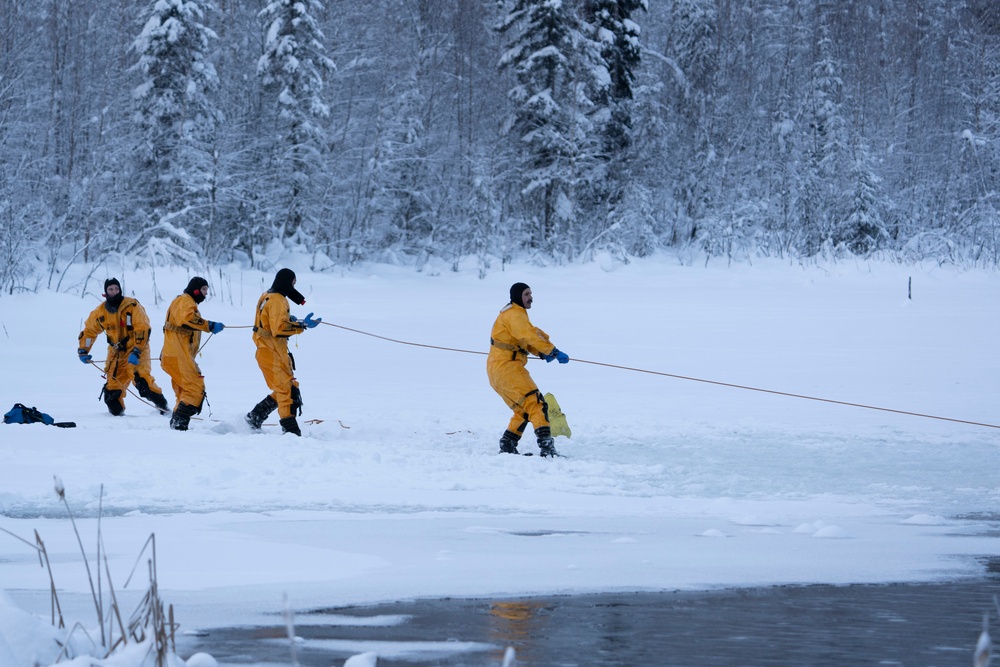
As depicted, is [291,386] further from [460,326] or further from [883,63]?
[883,63]

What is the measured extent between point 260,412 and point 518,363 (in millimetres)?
2615

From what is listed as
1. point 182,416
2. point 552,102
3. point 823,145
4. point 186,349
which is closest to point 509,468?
point 182,416

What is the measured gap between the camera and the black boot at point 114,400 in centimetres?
1196

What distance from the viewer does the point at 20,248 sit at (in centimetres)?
2088

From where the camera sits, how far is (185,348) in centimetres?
1089

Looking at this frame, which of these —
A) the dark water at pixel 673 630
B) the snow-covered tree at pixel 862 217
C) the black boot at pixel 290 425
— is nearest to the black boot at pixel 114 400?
the black boot at pixel 290 425

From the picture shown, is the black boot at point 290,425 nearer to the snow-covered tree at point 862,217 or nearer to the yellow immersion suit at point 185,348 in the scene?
the yellow immersion suit at point 185,348

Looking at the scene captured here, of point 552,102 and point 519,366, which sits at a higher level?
point 552,102

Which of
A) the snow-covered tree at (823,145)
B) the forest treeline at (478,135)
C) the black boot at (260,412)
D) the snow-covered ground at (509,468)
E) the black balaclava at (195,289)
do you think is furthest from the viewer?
the snow-covered tree at (823,145)

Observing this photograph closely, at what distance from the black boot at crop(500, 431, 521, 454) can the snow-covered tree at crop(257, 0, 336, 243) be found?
20.4 metres

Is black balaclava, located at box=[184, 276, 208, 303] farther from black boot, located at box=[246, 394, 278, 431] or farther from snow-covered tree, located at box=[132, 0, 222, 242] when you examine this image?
snow-covered tree, located at box=[132, 0, 222, 242]

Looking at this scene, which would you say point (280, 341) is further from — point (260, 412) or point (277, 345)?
point (260, 412)

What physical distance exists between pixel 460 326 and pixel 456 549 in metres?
14.0

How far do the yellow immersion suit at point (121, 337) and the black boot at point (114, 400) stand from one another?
1cm
